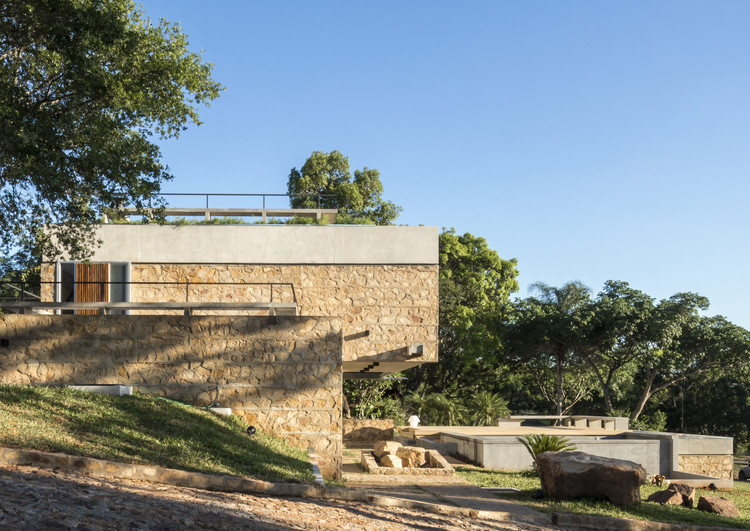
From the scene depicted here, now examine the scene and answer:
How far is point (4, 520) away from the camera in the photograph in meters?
5.25

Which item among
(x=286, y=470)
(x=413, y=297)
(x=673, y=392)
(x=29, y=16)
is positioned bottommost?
(x=673, y=392)

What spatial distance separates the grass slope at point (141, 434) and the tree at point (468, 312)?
24975 millimetres

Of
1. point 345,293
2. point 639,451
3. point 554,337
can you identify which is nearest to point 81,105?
point 345,293

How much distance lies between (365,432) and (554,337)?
51.7 ft

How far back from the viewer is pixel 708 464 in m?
23.5

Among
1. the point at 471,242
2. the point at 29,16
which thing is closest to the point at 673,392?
the point at 471,242

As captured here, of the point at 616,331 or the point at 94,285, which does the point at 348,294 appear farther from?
the point at 616,331

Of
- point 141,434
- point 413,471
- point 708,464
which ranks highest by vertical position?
point 141,434

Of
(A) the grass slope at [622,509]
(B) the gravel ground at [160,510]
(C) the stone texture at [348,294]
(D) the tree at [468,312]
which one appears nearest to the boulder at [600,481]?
(A) the grass slope at [622,509]

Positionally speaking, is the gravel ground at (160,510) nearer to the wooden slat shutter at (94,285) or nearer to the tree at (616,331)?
the wooden slat shutter at (94,285)

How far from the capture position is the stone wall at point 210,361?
1509cm

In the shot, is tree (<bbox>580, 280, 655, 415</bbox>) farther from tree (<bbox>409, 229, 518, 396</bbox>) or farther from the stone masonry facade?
the stone masonry facade

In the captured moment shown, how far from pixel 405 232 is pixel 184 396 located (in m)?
7.67

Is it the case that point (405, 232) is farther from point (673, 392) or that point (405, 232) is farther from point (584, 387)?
point (673, 392)
